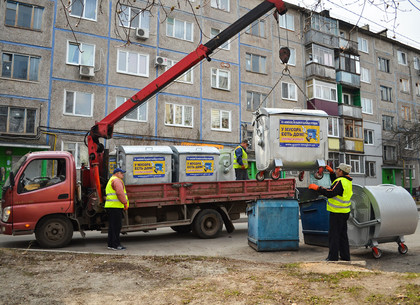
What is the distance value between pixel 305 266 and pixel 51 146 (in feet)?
50.3

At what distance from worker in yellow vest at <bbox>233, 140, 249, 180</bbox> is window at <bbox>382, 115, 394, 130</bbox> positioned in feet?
87.9

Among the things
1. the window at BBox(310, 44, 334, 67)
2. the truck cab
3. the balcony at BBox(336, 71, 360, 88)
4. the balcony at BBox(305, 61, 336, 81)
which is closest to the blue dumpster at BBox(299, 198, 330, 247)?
the truck cab

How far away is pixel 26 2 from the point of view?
1792 centimetres

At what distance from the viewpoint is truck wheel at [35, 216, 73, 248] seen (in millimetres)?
7918

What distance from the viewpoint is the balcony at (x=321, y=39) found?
27.2 meters

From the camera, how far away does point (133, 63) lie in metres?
20.4

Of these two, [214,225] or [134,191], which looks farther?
[214,225]

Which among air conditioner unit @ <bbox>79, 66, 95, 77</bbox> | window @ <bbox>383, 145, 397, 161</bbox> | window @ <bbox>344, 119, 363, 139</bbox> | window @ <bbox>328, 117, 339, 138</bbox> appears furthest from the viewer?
window @ <bbox>383, 145, 397, 161</bbox>

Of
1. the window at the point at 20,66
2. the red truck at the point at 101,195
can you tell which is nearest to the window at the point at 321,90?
the red truck at the point at 101,195

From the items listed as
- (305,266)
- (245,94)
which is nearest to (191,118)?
(245,94)

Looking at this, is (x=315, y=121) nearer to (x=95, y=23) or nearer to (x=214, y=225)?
(x=214, y=225)

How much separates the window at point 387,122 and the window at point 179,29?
2059 cm

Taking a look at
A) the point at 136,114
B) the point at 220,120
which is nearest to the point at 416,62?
the point at 220,120

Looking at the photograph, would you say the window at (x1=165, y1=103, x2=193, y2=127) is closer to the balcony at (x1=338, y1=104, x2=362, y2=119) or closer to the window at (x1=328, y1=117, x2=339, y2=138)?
the window at (x1=328, y1=117, x2=339, y2=138)
